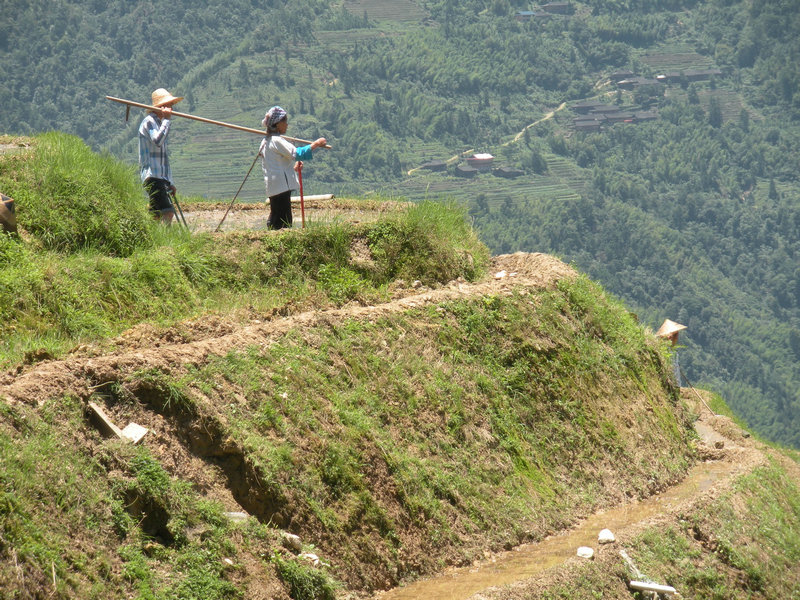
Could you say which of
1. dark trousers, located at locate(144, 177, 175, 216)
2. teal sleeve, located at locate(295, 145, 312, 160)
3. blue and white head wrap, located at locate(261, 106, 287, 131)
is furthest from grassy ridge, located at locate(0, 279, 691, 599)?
dark trousers, located at locate(144, 177, 175, 216)

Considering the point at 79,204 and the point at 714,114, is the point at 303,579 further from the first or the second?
the point at 714,114

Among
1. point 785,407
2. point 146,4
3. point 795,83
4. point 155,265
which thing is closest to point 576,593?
point 155,265

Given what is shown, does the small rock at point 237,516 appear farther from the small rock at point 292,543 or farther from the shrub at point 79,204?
the shrub at point 79,204

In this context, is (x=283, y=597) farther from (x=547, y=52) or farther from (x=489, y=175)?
(x=547, y=52)

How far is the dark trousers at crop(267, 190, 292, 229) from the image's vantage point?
11.5 metres

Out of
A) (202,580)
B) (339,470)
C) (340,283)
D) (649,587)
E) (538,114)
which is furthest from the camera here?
(538,114)

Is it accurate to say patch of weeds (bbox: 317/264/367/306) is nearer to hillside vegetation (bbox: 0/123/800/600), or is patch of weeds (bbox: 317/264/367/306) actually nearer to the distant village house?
hillside vegetation (bbox: 0/123/800/600)

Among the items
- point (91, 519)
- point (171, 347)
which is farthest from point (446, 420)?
point (91, 519)

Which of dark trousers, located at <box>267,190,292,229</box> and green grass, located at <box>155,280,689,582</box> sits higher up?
dark trousers, located at <box>267,190,292,229</box>

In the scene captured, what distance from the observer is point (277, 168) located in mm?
11203

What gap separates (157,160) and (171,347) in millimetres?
4127

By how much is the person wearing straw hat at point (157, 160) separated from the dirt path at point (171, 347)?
2.75m

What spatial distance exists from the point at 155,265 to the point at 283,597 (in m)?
4.14

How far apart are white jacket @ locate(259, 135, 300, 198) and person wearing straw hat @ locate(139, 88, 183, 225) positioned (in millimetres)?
1102
